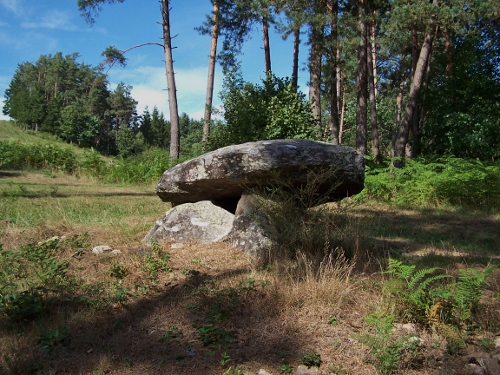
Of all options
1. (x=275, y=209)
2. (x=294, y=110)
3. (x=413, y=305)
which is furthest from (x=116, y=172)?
(x=413, y=305)

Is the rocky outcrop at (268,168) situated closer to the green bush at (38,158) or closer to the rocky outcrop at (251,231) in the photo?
the rocky outcrop at (251,231)

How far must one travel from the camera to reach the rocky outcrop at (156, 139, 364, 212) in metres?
5.19

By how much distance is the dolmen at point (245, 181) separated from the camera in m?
5.16

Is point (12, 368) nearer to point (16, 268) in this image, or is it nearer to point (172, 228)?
point (16, 268)

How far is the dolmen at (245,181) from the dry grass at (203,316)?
311 millimetres

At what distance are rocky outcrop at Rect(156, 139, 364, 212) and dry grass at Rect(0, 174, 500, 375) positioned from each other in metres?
0.86

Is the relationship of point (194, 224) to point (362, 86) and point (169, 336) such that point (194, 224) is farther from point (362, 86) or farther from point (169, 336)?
point (362, 86)

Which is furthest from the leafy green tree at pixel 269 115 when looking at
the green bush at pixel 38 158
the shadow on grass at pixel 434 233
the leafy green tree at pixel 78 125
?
the leafy green tree at pixel 78 125

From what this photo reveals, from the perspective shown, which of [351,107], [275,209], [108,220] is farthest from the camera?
[351,107]

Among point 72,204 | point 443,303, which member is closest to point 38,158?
point 72,204

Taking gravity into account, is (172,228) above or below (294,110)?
below

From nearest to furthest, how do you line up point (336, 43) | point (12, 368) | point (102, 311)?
point (12, 368)
point (102, 311)
point (336, 43)

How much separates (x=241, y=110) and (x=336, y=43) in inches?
153

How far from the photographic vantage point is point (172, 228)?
5648 millimetres
